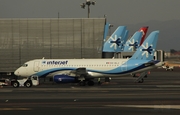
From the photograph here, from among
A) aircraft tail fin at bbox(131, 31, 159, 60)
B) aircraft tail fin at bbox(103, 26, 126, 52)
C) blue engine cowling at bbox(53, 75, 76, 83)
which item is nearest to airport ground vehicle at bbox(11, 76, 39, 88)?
blue engine cowling at bbox(53, 75, 76, 83)

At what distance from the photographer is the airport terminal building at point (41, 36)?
57.7 meters

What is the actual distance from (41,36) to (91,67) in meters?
15.1

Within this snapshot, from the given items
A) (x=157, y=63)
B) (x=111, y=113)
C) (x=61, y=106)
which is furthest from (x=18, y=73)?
(x=111, y=113)

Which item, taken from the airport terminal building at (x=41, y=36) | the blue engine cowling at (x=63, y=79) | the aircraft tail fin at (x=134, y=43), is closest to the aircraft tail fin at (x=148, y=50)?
the blue engine cowling at (x=63, y=79)

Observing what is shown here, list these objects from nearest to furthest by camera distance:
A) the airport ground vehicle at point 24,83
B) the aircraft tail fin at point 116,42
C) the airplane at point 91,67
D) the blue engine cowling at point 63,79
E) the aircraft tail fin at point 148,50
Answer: the airport ground vehicle at point 24,83, the blue engine cowling at point 63,79, the airplane at point 91,67, the aircraft tail fin at point 148,50, the aircraft tail fin at point 116,42

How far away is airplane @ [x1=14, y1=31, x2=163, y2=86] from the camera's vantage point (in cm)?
4412

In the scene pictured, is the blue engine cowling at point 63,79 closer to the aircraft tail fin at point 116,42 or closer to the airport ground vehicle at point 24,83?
the airport ground vehicle at point 24,83

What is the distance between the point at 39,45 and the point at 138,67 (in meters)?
19.3

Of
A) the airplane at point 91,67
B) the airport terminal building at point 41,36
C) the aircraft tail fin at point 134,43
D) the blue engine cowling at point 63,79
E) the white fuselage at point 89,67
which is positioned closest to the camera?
the blue engine cowling at point 63,79

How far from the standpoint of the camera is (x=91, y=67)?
150 ft

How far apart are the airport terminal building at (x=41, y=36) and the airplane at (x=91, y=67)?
36.1 ft

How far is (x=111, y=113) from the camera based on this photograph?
1945cm

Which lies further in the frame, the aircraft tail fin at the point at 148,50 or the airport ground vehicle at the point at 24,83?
the aircraft tail fin at the point at 148,50

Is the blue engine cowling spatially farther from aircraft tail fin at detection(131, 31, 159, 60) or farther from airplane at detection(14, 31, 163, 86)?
aircraft tail fin at detection(131, 31, 159, 60)
